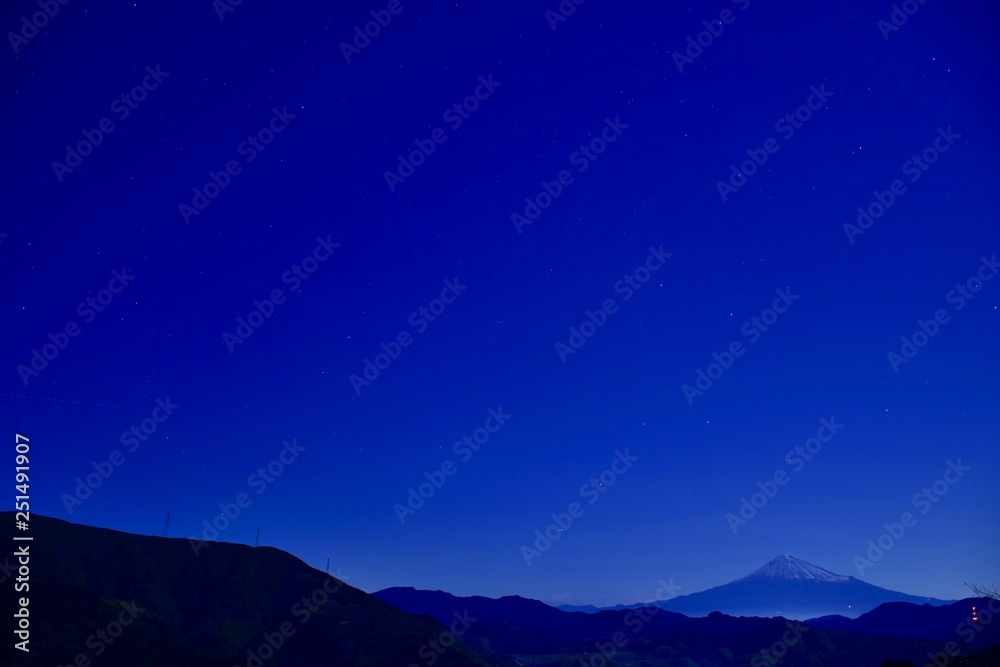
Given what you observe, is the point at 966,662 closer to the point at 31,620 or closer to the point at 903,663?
the point at 903,663

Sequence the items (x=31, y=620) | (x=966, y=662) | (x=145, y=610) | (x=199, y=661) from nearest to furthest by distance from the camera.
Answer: (x=966, y=662) → (x=31, y=620) → (x=199, y=661) → (x=145, y=610)

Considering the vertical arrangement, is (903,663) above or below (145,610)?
below

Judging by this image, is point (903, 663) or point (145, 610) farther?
point (145, 610)

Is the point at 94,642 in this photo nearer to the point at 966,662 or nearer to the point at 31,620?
the point at 31,620

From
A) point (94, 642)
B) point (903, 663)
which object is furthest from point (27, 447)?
point (94, 642)

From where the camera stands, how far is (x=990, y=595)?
49.2 metres

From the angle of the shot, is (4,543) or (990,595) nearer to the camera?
(990,595)

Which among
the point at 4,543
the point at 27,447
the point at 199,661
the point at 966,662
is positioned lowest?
the point at 966,662

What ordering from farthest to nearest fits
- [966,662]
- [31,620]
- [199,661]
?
[199,661] < [31,620] < [966,662]

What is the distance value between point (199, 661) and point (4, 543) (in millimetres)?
74365

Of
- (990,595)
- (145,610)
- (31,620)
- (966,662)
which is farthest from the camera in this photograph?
(145,610)

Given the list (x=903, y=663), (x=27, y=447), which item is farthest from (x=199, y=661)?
(x=903, y=663)

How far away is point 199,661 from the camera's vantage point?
569 feet

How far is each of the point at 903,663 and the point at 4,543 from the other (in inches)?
8987
